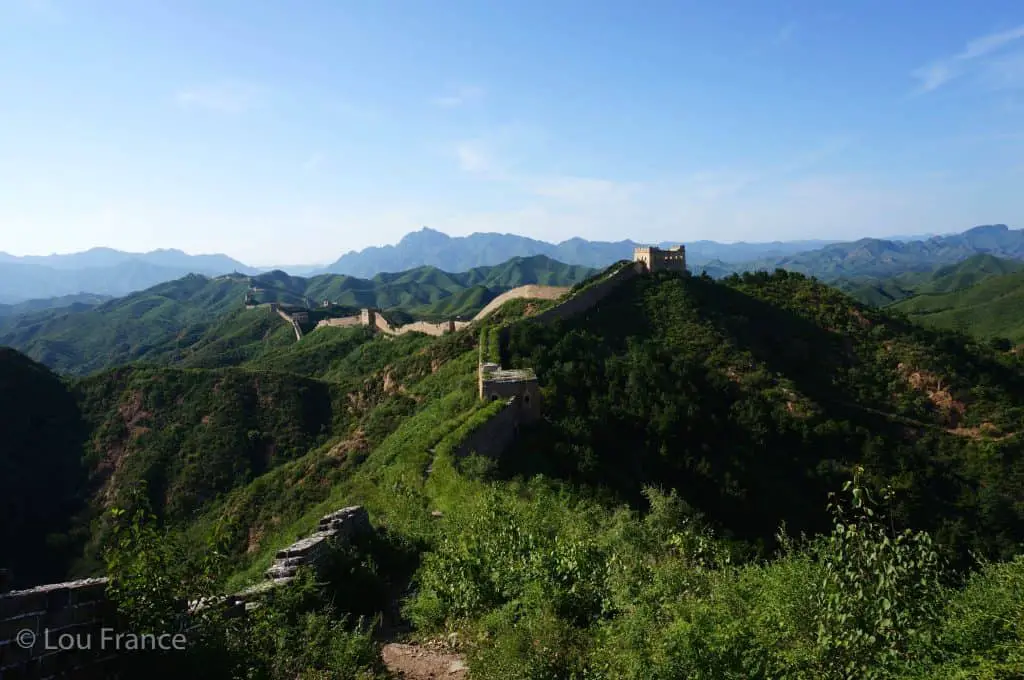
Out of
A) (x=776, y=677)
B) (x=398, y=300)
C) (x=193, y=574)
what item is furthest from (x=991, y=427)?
(x=398, y=300)

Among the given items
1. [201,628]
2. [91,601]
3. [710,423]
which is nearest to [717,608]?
[201,628]

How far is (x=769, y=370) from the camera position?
3344 centimetres

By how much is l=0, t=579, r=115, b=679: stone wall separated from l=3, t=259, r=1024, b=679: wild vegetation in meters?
0.34

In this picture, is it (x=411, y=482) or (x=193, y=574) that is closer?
(x=193, y=574)

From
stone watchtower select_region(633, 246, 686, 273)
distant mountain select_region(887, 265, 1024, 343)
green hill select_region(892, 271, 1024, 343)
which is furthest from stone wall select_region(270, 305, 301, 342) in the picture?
green hill select_region(892, 271, 1024, 343)

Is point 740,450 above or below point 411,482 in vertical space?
below

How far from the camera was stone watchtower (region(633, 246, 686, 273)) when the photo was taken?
42.7m

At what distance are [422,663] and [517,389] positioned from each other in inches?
568

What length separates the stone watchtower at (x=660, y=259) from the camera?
42719mm

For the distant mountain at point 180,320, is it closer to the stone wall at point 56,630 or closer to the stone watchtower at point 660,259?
the stone watchtower at point 660,259

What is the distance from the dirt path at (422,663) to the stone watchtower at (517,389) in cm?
1354

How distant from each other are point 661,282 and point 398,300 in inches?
5570

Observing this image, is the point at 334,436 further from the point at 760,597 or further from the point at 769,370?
the point at 760,597

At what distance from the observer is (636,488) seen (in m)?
21.1
